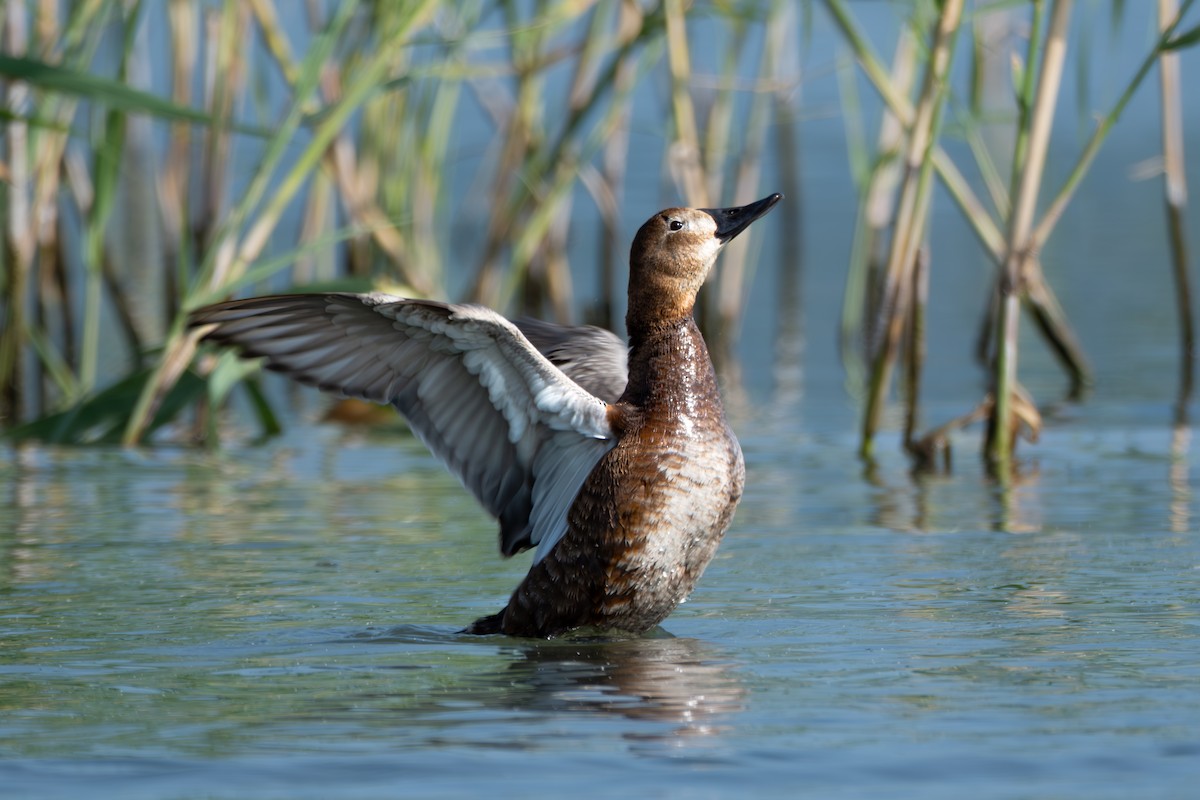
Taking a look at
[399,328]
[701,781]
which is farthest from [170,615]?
[701,781]

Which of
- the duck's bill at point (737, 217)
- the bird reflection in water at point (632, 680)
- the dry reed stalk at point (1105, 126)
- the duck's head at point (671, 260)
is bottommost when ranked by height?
the bird reflection in water at point (632, 680)

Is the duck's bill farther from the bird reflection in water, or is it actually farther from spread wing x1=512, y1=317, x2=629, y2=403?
the bird reflection in water

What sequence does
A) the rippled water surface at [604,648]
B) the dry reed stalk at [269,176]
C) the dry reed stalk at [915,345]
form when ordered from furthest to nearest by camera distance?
the dry reed stalk at [915,345] → the dry reed stalk at [269,176] → the rippled water surface at [604,648]

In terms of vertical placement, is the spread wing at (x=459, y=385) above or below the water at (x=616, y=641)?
above

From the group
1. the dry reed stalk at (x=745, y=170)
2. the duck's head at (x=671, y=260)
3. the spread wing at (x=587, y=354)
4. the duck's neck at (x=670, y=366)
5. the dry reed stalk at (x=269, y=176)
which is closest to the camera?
the duck's neck at (x=670, y=366)

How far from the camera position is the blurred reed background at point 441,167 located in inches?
235

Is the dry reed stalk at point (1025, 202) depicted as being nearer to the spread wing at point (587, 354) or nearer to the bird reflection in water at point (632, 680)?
the spread wing at point (587, 354)

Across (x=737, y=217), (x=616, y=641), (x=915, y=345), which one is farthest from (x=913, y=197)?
(x=616, y=641)

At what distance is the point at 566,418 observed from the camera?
4.38 meters

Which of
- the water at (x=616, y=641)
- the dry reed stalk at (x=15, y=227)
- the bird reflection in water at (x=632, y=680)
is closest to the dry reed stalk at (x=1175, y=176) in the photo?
the water at (x=616, y=641)

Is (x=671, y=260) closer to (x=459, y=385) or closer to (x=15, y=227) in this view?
(x=459, y=385)

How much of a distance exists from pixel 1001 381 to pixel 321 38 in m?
2.35

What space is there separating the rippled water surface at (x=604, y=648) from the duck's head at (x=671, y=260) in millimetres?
737

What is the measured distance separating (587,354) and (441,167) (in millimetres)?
3443
